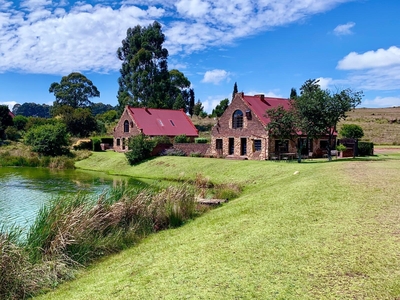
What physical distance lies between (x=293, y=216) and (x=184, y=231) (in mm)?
3431

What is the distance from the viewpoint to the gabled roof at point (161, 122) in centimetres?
4547

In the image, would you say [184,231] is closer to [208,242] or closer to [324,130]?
[208,242]

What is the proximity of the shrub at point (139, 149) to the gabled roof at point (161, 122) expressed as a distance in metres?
6.76

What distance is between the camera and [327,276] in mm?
6734

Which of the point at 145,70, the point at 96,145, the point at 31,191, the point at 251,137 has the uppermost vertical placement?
the point at 145,70

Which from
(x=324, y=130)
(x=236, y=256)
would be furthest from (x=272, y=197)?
(x=324, y=130)

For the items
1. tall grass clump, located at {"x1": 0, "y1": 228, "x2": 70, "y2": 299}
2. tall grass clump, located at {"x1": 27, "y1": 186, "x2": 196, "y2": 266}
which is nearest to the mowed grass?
tall grass clump, located at {"x1": 0, "y1": 228, "x2": 70, "y2": 299}

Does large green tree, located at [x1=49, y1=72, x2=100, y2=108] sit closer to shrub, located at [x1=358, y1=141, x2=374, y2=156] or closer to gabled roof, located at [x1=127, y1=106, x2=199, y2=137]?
gabled roof, located at [x1=127, y1=106, x2=199, y2=137]

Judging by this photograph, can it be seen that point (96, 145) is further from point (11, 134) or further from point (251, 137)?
point (251, 137)

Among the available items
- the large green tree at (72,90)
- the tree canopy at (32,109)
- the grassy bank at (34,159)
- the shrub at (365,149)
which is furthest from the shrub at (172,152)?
the tree canopy at (32,109)

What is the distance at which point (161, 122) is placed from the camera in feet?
156

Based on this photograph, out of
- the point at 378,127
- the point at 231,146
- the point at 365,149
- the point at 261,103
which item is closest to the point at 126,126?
the point at 231,146

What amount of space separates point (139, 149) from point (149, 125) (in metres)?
10.1

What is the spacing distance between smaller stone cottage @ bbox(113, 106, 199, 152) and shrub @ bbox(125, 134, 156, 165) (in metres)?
6.53
